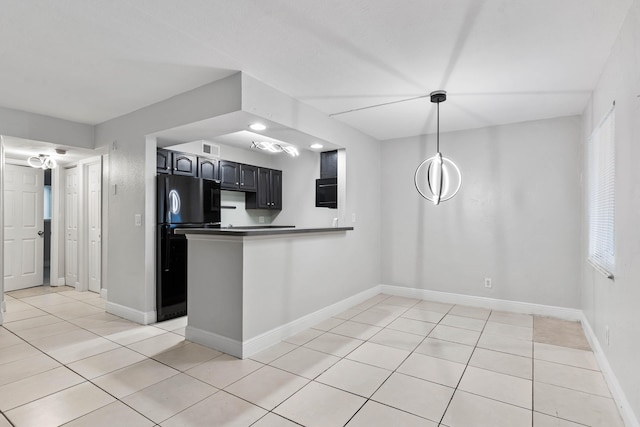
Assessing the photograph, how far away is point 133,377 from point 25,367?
960 mm

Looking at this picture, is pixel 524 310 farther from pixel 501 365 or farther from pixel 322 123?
pixel 322 123

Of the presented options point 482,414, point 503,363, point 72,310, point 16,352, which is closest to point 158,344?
point 16,352

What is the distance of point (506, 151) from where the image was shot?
170 inches

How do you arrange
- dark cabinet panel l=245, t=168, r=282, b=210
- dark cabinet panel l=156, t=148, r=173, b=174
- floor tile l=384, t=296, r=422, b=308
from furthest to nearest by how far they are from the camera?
dark cabinet panel l=245, t=168, r=282, b=210
floor tile l=384, t=296, r=422, b=308
dark cabinet panel l=156, t=148, r=173, b=174

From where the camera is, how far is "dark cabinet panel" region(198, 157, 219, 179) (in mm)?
4691

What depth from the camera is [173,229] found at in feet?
12.8

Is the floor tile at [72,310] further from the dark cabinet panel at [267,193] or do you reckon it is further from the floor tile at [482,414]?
the floor tile at [482,414]

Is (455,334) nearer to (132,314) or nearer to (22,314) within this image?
(132,314)

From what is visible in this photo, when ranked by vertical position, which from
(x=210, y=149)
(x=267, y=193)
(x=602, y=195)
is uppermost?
(x=210, y=149)

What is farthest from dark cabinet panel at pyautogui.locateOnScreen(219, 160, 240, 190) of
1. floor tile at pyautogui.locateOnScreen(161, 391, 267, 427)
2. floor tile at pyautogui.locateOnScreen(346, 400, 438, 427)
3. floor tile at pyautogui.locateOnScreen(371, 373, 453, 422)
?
floor tile at pyautogui.locateOnScreen(346, 400, 438, 427)

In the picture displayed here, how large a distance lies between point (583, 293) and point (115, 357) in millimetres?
4807

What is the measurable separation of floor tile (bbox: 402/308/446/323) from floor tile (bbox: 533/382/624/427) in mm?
1569

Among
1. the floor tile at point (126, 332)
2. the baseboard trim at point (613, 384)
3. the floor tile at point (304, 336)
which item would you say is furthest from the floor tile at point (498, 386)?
the floor tile at point (126, 332)

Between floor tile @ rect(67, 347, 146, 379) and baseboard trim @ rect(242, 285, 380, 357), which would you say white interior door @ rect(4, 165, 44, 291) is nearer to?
floor tile @ rect(67, 347, 146, 379)
